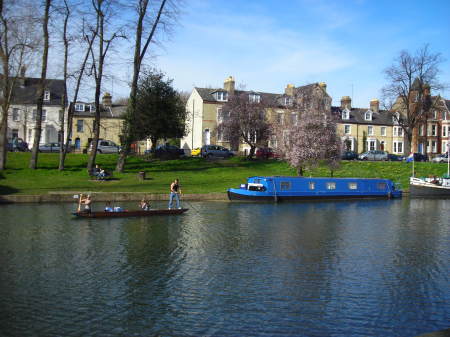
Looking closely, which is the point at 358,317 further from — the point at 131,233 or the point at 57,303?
the point at 131,233

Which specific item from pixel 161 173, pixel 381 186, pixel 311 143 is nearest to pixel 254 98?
pixel 311 143

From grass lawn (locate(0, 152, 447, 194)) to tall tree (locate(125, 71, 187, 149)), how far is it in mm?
3802

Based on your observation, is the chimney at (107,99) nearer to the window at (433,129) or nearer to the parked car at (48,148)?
the parked car at (48,148)

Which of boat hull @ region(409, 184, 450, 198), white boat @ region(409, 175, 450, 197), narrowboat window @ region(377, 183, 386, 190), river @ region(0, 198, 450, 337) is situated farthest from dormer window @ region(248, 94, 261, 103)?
river @ region(0, 198, 450, 337)

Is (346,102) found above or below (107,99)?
above

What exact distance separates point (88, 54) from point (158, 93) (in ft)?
44.2

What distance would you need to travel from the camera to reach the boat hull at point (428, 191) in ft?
162

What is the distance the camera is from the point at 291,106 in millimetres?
59188

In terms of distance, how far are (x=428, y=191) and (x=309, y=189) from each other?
45.6 feet

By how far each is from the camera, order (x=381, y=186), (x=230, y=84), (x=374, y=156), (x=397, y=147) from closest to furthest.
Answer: (x=381, y=186) → (x=374, y=156) → (x=230, y=84) → (x=397, y=147)

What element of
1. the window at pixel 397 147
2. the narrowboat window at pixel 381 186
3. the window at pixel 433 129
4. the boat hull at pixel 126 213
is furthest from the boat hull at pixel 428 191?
the window at pixel 433 129

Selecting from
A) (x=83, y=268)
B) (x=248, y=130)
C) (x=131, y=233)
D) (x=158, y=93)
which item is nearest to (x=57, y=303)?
(x=83, y=268)

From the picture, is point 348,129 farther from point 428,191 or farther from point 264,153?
point 428,191

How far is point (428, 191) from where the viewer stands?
4962 cm
